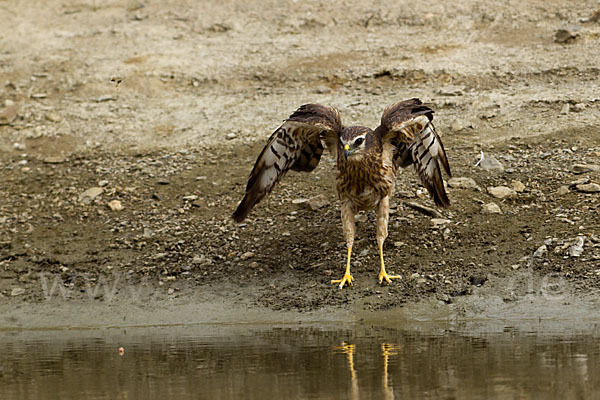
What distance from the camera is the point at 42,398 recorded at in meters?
5.15

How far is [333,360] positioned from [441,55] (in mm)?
7703

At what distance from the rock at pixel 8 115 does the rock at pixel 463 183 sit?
20.4 ft

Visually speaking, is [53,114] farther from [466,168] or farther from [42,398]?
[42,398]

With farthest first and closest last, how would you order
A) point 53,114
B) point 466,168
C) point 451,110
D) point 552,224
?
point 53,114
point 451,110
point 466,168
point 552,224

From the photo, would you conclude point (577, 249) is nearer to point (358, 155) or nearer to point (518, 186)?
point (518, 186)

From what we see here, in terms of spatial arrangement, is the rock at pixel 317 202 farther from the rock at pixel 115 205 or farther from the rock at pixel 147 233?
the rock at pixel 115 205

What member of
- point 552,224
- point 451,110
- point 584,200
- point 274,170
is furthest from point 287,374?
point 451,110

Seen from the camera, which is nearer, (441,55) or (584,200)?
(584,200)

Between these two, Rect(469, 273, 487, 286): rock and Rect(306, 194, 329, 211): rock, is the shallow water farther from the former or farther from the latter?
Rect(306, 194, 329, 211): rock

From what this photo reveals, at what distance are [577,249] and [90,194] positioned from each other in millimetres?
5429

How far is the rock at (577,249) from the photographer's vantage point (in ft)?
25.4

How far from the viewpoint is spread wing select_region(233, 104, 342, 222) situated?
8.04 meters

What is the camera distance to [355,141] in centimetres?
765

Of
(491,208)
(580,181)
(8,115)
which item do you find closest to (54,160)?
(8,115)
